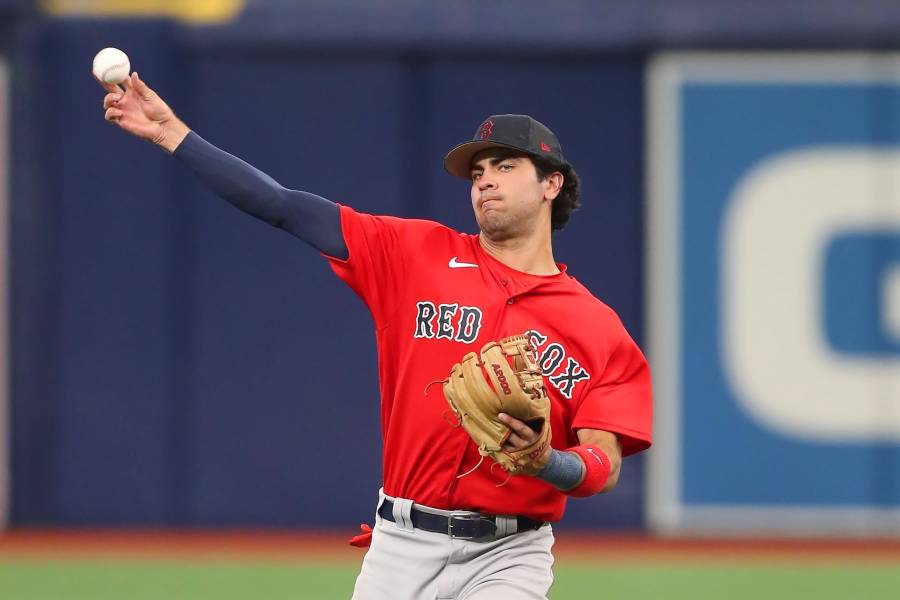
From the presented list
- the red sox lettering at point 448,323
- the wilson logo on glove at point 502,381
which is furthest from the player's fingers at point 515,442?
the red sox lettering at point 448,323

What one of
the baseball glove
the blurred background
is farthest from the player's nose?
the blurred background

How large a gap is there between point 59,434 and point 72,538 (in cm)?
80

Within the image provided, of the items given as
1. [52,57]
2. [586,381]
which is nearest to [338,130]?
[52,57]

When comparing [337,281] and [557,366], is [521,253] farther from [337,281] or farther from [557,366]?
[337,281]

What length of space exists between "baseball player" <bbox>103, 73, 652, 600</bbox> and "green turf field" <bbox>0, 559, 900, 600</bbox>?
367cm

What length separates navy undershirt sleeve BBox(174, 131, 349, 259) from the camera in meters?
4.07

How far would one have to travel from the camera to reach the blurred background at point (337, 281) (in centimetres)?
1006

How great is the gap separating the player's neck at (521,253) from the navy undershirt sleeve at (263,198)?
0.47 m

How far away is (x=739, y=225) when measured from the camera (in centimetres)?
1008

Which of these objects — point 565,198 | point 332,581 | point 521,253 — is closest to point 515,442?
point 521,253

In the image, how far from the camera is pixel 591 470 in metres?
3.95

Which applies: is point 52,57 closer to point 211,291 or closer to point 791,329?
point 211,291

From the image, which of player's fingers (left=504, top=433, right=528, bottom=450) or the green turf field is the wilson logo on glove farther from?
the green turf field

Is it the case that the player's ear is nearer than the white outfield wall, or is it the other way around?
the player's ear
